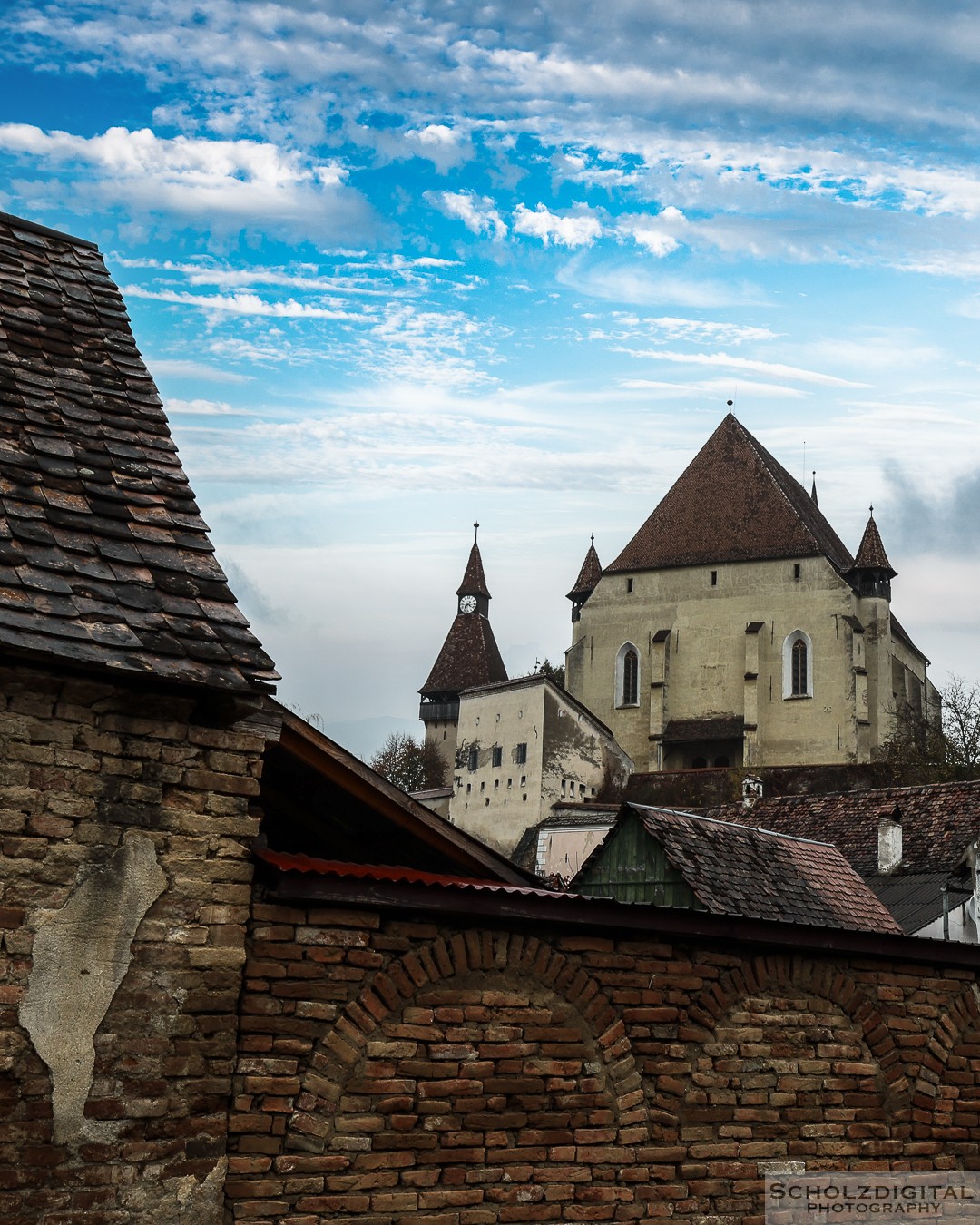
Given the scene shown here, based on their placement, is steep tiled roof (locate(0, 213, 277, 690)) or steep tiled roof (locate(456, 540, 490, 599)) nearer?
steep tiled roof (locate(0, 213, 277, 690))

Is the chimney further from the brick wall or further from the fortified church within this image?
the fortified church

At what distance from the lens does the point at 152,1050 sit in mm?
7117

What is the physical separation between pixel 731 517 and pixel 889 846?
41.2 m

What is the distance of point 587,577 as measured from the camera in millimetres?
76188

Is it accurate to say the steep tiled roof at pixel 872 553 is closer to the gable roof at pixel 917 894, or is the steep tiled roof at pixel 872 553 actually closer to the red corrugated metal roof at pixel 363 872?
the gable roof at pixel 917 894

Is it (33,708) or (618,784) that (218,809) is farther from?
(618,784)

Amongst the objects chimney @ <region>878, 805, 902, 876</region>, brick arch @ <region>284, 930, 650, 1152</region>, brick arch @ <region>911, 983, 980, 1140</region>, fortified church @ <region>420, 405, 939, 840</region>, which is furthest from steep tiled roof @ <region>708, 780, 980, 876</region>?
fortified church @ <region>420, 405, 939, 840</region>

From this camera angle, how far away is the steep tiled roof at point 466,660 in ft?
255

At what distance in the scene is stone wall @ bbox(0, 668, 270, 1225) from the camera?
6.81 m

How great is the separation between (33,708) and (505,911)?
279 cm

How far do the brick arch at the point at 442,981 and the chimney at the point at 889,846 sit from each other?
2027cm

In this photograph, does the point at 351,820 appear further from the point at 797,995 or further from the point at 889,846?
the point at 889,846

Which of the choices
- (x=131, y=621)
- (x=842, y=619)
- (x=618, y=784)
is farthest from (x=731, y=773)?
(x=131, y=621)

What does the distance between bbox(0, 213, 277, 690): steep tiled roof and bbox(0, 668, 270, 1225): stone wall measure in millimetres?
269
